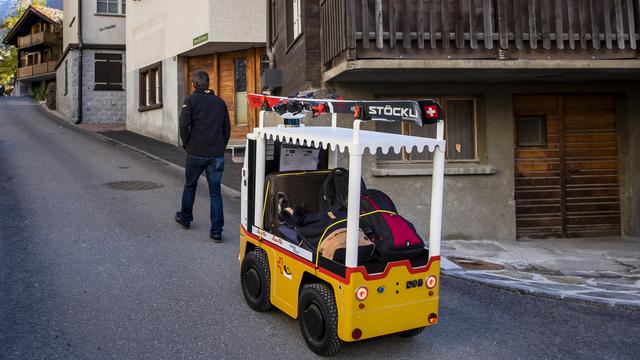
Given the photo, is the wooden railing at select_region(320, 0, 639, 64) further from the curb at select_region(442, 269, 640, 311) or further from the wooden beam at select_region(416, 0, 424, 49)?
the curb at select_region(442, 269, 640, 311)

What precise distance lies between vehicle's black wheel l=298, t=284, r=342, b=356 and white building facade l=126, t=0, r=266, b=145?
43.6 ft

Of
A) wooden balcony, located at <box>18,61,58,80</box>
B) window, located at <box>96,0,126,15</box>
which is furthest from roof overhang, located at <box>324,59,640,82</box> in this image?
wooden balcony, located at <box>18,61,58,80</box>

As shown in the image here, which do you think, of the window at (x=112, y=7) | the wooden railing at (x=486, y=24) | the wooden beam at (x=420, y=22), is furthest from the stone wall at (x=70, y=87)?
the wooden beam at (x=420, y=22)

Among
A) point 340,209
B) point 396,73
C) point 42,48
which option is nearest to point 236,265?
point 340,209

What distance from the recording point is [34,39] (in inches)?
1879

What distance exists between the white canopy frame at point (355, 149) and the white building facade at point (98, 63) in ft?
79.4

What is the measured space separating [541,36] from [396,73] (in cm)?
218

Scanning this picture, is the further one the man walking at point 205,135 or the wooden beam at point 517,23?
the wooden beam at point 517,23

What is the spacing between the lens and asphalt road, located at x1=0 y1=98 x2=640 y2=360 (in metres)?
4.15

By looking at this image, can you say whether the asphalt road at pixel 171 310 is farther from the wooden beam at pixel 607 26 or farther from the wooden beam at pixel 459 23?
the wooden beam at pixel 607 26

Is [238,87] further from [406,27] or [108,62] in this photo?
[108,62]

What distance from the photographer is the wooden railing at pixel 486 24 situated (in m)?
8.03

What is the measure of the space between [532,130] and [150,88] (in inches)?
619

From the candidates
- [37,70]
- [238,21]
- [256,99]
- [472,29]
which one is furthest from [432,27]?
[37,70]
